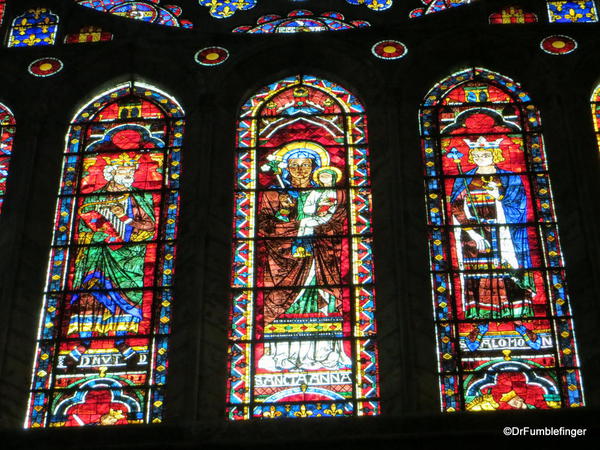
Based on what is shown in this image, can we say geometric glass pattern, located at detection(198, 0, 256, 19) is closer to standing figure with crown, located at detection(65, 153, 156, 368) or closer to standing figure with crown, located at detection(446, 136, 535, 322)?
standing figure with crown, located at detection(65, 153, 156, 368)

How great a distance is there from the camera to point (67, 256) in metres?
13.1

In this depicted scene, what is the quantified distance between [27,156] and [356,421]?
188 inches

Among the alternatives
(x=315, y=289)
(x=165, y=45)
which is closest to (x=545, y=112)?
(x=315, y=289)

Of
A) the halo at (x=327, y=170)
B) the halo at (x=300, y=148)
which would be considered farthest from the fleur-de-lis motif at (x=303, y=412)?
the halo at (x=300, y=148)

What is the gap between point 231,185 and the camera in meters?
13.4

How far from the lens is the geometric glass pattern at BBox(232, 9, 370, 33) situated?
14.8m

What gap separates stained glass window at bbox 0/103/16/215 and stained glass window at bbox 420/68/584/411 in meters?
4.17

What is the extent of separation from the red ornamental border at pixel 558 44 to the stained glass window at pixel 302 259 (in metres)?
2.04

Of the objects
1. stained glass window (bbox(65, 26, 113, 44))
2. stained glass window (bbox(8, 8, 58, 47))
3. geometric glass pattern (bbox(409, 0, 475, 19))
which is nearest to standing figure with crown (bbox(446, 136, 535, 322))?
geometric glass pattern (bbox(409, 0, 475, 19))

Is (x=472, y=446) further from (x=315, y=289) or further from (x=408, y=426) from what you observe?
(x=315, y=289)

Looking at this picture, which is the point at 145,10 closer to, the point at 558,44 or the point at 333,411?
the point at 558,44

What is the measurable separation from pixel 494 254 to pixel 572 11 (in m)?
3.39

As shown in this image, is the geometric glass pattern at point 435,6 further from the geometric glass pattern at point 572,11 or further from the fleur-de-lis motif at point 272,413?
the fleur-de-lis motif at point 272,413

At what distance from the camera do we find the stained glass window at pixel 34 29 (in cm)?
1494
